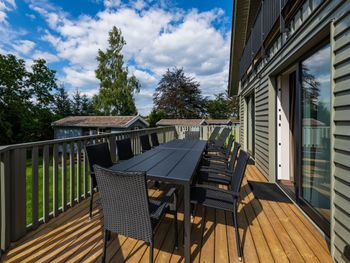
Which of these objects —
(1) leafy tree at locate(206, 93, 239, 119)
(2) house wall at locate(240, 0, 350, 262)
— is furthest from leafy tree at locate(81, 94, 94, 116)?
(2) house wall at locate(240, 0, 350, 262)

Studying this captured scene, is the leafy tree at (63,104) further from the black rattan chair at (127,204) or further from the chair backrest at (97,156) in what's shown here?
the black rattan chair at (127,204)

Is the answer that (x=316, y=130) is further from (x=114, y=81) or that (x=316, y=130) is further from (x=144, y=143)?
(x=114, y=81)

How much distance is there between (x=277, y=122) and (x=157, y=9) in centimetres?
884

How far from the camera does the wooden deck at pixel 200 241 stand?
67.3 inches

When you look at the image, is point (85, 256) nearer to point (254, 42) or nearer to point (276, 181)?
point (276, 181)

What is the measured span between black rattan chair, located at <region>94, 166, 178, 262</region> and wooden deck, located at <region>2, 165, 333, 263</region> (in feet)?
1.49

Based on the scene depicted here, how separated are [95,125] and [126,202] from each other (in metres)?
16.2

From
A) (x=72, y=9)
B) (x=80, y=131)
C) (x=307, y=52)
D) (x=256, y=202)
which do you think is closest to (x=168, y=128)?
(x=256, y=202)

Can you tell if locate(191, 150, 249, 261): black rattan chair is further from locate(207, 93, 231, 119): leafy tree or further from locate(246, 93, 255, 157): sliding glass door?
locate(207, 93, 231, 119): leafy tree

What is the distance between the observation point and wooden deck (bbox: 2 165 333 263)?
5.61 feet

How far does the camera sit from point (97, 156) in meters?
2.49

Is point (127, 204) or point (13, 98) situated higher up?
point (13, 98)

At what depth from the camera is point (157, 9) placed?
9.55 metres

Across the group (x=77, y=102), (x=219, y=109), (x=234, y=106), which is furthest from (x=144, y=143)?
(x=219, y=109)
